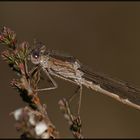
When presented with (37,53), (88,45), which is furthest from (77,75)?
(88,45)

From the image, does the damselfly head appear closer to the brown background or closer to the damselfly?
the damselfly

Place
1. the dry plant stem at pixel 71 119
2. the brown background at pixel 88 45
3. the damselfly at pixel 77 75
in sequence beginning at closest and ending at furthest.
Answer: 1. the dry plant stem at pixel 71 119
2. the damselfly at pixel 77 75
3. the brown background at pixel 88 45

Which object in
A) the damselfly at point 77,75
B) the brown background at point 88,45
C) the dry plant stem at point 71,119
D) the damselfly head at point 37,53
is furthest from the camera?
the brown background at point 88,45

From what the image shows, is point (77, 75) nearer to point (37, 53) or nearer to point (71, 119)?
point (37, 53)

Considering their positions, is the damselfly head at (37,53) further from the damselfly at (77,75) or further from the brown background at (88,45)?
the brown background at (88,45)

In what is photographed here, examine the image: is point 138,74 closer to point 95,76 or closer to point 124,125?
point 124,125

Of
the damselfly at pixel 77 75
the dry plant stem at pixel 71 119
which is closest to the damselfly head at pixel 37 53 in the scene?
the damselfly at pixel 77 75
